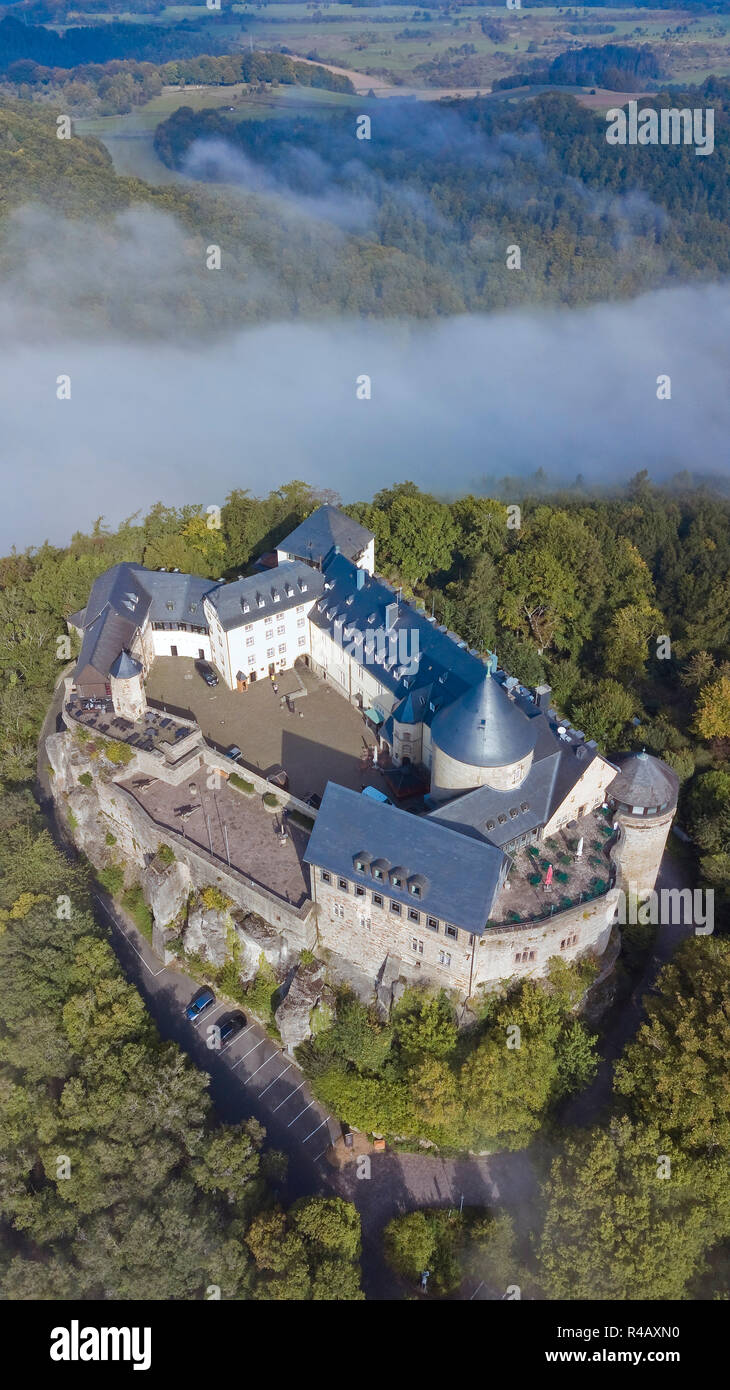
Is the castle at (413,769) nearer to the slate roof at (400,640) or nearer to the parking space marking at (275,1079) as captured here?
the slate roof at (400,640)

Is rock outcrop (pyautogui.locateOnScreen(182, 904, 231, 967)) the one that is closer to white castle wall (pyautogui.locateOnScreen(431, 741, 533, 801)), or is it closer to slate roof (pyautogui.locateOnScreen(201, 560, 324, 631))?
white castle wall (pyautogui.locateOnScreen(431, 741, 533, 801))

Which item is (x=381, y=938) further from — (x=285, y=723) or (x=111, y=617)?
(x=111, y=617)

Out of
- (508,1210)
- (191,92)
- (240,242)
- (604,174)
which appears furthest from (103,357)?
(508,1210)

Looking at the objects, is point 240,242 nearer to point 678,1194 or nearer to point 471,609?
point 471,609

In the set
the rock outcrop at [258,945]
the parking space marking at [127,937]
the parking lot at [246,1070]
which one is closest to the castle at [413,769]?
the rock outcrop at [258,945]

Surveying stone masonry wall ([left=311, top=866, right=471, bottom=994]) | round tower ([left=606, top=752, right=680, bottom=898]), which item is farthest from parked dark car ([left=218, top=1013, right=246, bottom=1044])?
round tower ([left=606, top=752, right=680, bottom=898])
